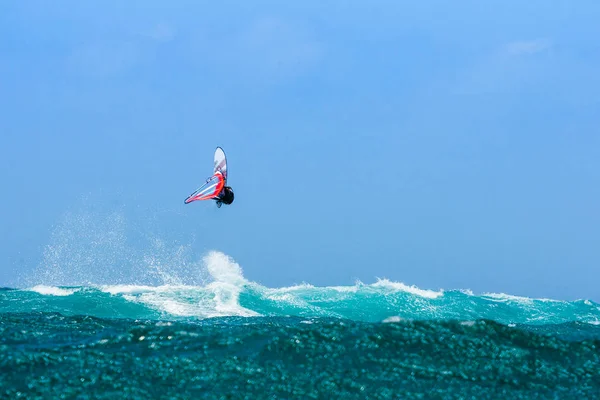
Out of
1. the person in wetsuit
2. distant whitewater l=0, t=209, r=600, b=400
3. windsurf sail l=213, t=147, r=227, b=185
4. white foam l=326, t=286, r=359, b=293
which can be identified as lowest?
distant whitewater l=0, t=209, r=600, b=400

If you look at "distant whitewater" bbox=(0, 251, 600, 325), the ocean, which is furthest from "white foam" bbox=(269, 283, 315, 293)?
the ocean

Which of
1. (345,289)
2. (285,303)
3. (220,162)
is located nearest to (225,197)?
(220,162)

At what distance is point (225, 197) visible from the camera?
20.4 metres

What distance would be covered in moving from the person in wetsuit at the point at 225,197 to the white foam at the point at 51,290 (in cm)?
1021

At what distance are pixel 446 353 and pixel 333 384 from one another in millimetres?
2644

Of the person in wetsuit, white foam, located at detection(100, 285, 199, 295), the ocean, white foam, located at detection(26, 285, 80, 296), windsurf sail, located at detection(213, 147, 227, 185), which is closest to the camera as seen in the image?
the ocean

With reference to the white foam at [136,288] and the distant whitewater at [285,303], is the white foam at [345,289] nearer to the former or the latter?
the distant whitewater at [285,303]

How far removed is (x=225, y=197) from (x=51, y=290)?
1248 cm

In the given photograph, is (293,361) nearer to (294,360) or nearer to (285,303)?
(294,360)

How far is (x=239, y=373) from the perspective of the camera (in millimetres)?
8781

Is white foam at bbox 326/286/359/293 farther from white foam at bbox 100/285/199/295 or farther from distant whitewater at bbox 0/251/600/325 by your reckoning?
white foam at bbox 100/285/199/295

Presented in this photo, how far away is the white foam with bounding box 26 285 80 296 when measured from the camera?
25906mm

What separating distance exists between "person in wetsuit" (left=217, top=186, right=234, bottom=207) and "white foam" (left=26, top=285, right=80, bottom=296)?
1021cm

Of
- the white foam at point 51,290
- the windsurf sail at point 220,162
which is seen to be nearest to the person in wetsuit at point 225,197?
the windsurf sail at point 220,162
